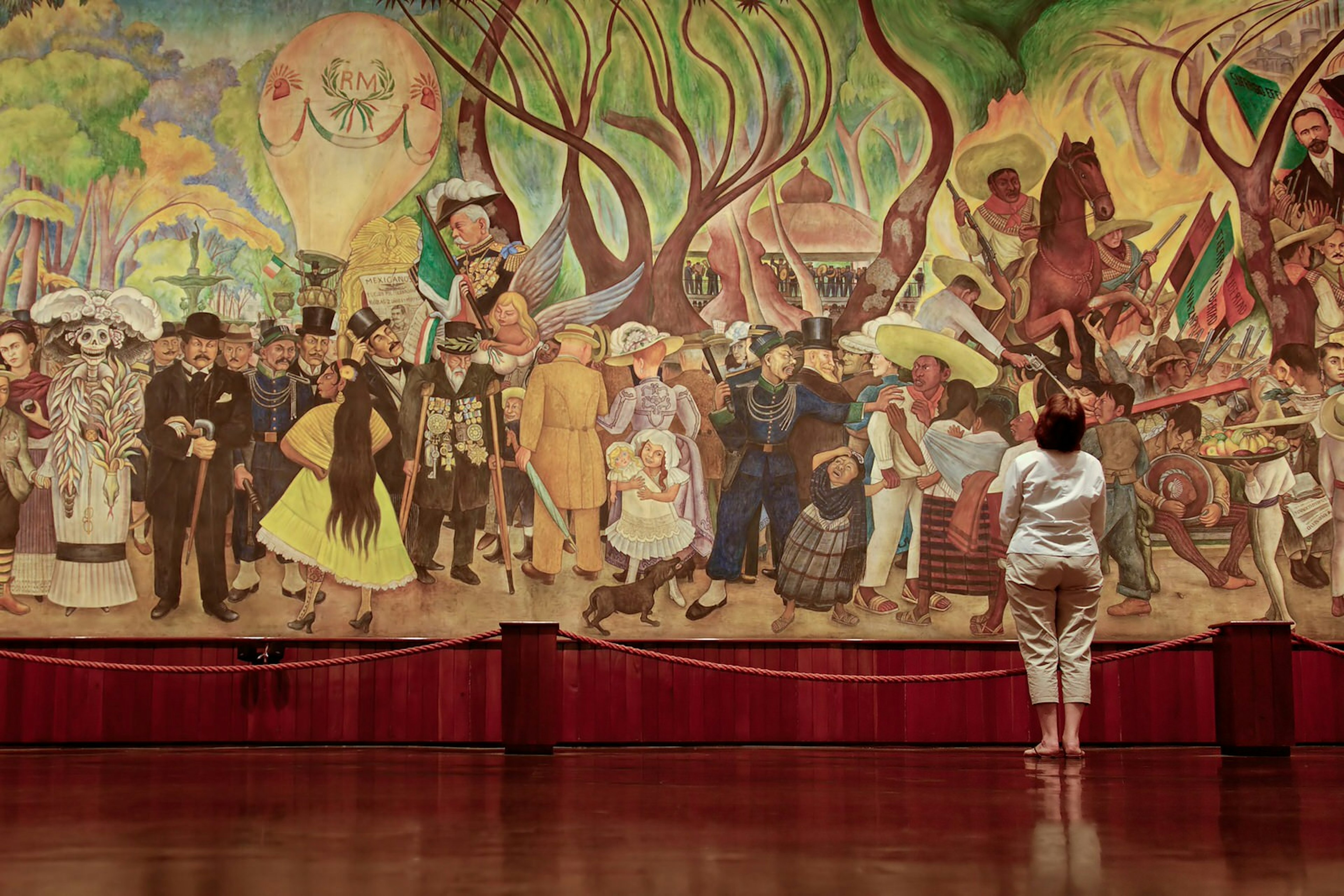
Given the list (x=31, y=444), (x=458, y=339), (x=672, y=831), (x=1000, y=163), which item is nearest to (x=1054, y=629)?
(x=672, y=831)

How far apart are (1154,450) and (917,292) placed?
203 centimetres

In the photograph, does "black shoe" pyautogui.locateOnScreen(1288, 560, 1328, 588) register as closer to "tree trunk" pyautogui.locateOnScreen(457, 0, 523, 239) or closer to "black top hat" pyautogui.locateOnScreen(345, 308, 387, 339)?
"tree trunk" pyautogui.locateOnScreen(457, 0, 523, 239)

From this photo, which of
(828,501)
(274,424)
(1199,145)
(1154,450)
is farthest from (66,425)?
(1199,145)

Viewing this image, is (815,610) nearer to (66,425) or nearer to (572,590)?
(572,590)

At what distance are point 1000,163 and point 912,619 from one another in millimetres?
3412

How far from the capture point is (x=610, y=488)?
9.09 meters

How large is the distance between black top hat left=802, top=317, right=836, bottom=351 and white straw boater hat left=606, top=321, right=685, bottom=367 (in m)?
0.88

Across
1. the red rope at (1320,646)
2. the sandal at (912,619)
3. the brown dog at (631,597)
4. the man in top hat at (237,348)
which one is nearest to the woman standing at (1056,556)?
the red rope at (1320,646)

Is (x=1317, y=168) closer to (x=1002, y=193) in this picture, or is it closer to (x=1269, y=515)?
(x=1002, y=193)

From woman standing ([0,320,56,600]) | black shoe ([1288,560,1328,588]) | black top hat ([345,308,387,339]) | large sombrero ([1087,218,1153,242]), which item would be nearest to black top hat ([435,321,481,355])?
black top hat ([345,308,387,339])

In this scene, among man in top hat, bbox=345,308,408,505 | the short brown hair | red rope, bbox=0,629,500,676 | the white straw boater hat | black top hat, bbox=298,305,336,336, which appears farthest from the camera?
the white straw boater hat

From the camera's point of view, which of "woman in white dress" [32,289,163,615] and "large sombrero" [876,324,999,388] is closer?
"woman in white dress" [32,289,163,615]

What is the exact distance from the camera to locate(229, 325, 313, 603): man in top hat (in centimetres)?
886

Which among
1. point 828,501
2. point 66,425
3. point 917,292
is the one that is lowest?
point 828,501
